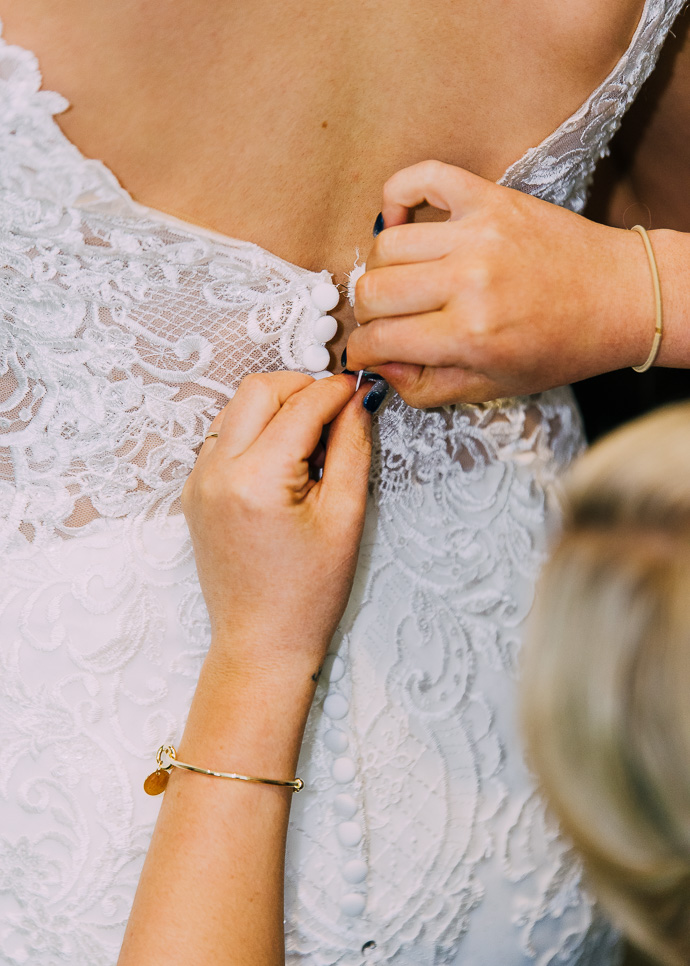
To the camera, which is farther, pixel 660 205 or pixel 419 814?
pixel 660 205

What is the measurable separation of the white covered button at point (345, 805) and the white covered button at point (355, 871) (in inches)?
1.8

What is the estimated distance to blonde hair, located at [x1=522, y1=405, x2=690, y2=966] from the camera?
→ 0.52 metres

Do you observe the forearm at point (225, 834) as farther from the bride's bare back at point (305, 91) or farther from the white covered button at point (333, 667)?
the bride's bare back at point (305, 91)

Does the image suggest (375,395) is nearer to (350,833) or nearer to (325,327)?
(325,327)

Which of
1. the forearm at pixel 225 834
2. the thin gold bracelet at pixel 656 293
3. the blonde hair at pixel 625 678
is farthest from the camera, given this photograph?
the thin gold bracelet at pixel 656 293

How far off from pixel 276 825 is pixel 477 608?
0.32 m

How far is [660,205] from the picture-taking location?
1.13 meters

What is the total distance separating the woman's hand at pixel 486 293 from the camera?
2.14ft

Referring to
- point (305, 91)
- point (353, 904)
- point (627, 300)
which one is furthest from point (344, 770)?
point (305, 91)

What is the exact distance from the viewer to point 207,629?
0.79 m

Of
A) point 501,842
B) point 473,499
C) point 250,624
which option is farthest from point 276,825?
point 473,499

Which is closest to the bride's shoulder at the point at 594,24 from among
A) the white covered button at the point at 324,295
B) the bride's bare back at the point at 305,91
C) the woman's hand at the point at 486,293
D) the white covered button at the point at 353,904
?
the bride's bare back at the point at 305,91

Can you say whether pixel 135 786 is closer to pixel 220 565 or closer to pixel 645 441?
pixel 220 565

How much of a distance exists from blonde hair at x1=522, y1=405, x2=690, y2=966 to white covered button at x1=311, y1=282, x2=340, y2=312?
282 mm
